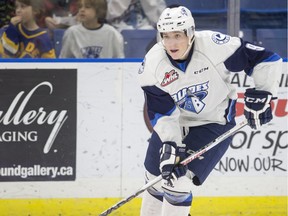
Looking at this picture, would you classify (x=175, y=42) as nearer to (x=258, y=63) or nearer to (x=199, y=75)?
(x=199, y=75)

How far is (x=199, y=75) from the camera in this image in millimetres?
4336

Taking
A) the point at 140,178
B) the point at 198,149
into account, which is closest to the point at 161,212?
the point at 198,149

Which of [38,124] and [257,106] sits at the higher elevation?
[257,106]

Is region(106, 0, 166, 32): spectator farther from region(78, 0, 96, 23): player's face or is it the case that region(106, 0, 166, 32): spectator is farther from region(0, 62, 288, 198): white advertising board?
region(0, 62, 288, 198): white advertising board

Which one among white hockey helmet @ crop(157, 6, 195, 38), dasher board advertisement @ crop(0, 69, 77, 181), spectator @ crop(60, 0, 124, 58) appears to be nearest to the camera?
white hockey helmet @ crop(157, 6, 195, 38)

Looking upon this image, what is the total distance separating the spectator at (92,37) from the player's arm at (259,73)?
49.7 inches

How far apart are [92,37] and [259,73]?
4.76 feet

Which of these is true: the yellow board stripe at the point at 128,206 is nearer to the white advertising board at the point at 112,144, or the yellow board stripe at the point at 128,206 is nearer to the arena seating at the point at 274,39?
the white advertising board at the point at 112,144

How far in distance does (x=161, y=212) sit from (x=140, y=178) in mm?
797

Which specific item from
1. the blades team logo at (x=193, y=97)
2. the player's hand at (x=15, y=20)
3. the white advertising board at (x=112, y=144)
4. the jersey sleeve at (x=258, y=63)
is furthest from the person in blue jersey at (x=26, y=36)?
the jersey sleeve at (x=258, y=63)

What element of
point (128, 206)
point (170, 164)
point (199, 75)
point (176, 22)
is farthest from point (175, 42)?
point (128, 206)

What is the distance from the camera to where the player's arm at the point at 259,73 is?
433 cm

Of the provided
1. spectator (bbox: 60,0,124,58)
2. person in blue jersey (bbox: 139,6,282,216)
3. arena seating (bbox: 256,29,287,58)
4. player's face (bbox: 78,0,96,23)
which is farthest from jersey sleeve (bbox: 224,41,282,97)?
player's face (bbox: 78,0,96,23)

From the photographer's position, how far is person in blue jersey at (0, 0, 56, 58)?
541 cm
